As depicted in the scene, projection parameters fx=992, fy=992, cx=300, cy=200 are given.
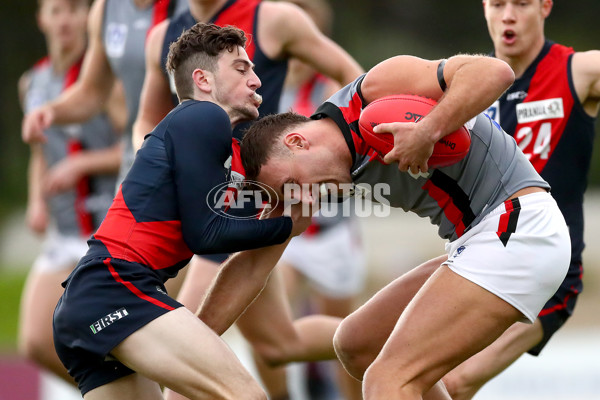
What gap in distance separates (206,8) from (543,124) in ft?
6.35

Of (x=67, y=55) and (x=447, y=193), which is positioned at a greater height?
(x=67, y=55)

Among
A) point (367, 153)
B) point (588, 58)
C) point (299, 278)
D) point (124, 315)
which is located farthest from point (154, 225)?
point (299, 278)

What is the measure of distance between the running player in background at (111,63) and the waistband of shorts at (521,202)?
2568 millimetres

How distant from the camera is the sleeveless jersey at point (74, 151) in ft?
24.6

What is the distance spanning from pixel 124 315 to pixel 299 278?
4059 mm

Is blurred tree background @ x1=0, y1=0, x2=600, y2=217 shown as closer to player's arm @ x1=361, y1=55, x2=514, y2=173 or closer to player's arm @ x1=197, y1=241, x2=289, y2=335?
player's arm @ x1=197, y1=241, x2=289, y2=335

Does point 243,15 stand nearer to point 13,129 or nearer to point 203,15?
point 203,15

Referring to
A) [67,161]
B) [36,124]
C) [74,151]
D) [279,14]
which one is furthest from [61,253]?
[279,14]

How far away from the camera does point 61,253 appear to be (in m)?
7.29

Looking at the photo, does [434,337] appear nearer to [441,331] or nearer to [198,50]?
[441,331]

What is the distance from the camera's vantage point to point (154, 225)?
3863mm

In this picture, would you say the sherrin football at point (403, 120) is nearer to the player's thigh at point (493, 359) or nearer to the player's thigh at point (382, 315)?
the player's thigh at point (382, 315)

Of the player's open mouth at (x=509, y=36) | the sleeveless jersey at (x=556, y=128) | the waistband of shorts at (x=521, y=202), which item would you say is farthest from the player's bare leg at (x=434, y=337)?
the player's open mouth at (x=509, y=36)

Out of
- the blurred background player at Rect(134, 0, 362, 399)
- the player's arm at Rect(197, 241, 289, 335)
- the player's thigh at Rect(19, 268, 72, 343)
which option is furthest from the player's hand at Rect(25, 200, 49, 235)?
the player's arm at Rect(197, 241, 289, 335)
